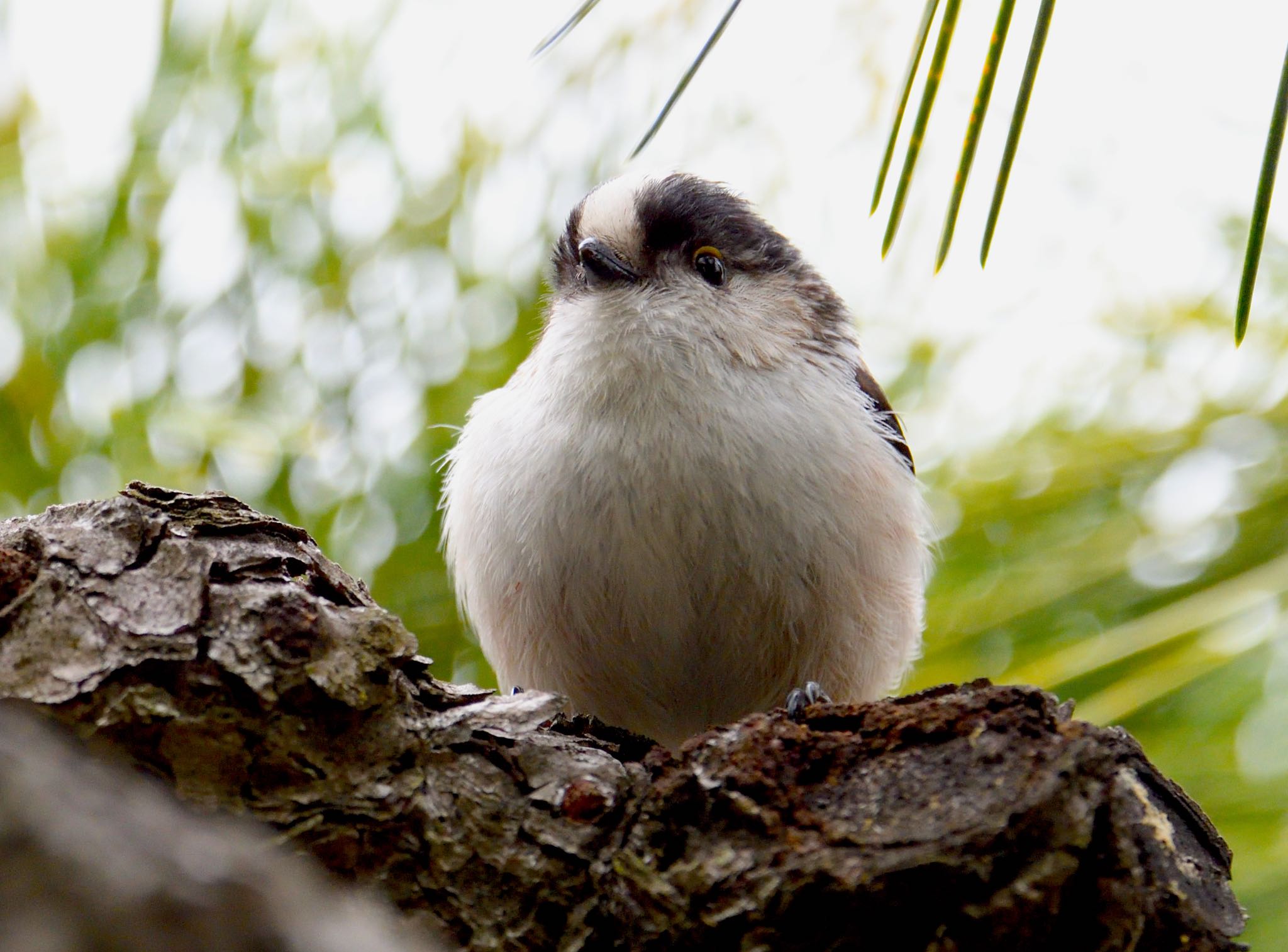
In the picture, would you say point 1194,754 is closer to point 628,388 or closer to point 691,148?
point 628,388

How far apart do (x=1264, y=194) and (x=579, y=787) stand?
3.33 feet

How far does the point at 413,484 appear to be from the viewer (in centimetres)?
307

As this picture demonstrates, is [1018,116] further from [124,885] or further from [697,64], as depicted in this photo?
[124,885]

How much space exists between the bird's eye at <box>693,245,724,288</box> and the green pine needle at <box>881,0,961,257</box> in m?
1.57

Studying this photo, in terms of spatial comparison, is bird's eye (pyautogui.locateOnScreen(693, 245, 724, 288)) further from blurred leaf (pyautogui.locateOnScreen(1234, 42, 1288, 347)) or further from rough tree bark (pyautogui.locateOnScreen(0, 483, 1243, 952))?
blurred leaf (pyautogui.locateOnScreen(1234, 42, 1288, 347))

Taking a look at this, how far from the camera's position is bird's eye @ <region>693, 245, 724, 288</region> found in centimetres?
283

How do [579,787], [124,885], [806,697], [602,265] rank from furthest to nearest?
[602,265], [806,697], [579,787], [124,885]

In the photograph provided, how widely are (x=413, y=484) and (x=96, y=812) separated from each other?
8.15 ft

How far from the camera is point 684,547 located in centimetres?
231

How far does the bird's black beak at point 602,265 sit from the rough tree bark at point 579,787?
1.35 metres

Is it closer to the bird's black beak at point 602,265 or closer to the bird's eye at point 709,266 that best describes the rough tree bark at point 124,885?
the bird's black beak at point 602,265

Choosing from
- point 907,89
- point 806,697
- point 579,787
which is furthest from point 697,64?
point 806,697

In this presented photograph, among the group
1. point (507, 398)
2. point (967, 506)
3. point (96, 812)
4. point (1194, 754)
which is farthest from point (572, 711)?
point (96, 812)

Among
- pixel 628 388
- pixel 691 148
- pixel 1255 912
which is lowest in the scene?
pixel 1255 912
